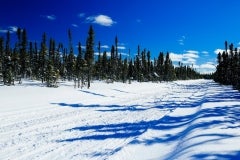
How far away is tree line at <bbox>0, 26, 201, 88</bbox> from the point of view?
59.4 m

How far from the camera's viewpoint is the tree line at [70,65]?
59.4 metres

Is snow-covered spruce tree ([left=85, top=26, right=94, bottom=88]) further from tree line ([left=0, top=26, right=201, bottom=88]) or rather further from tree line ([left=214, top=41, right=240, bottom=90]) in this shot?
tree line ([left=214, top=41, right=240, bottom=90])

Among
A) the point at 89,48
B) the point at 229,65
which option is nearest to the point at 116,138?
the point at 89,48

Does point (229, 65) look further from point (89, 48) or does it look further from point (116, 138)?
point (116, 138)

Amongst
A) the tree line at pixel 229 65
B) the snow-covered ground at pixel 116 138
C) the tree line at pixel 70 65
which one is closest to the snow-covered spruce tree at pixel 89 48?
the tree line at pixel 70 65

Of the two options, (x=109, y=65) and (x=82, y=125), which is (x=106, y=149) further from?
(x=109, y=65)

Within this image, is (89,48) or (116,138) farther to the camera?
(89,48)

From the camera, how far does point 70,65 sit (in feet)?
294

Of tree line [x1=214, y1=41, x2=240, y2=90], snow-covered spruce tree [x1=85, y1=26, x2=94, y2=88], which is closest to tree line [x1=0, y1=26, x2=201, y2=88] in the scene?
snow-covered spruce tree [x1=85, y1=26, x2=94, y2=88]

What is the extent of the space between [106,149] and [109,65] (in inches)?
3377

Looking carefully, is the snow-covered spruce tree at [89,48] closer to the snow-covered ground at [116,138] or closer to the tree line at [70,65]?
the tree line at [70,65]

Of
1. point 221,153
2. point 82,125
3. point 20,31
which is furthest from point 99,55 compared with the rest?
point 221,153

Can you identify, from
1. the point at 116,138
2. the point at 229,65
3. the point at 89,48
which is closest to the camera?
the point at 116,138

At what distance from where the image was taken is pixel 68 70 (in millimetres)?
97250
